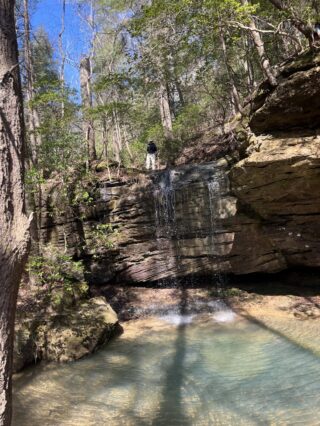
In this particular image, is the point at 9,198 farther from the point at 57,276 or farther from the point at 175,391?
the point at 57,276

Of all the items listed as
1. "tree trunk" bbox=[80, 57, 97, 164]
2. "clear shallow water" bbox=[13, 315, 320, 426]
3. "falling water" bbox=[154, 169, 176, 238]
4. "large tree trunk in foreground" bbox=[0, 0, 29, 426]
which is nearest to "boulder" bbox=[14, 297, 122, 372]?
"clear shallow water" bbox=[13, 315, 320, 426]

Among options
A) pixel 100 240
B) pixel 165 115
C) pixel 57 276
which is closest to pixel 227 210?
pixel 100 240

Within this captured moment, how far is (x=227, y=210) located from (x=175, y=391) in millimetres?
6128

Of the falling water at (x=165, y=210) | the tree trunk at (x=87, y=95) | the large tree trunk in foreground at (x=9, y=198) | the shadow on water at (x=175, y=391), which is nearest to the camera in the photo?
the large tree trunk in foreground at (x=9, y=198)

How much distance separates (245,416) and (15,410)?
3429 mm

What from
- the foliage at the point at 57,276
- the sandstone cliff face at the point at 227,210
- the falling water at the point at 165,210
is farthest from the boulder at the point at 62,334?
the falling water at the point at 165,210

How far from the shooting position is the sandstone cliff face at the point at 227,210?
870 centimetres

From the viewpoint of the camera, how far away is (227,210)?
1083 cm

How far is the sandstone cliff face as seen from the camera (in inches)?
342

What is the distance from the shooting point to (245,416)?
495cm

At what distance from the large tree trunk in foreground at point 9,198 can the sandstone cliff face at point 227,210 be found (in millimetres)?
6903

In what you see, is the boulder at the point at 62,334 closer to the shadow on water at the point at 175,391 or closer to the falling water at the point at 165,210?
the shadow on water at the point at 175,391

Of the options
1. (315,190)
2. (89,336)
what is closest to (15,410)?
(89,336)

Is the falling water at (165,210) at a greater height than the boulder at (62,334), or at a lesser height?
greater
